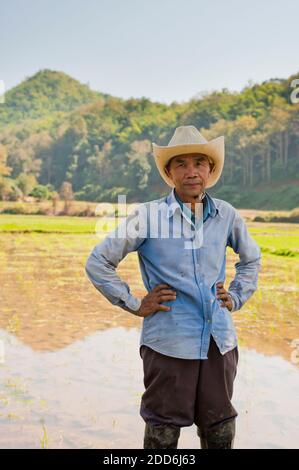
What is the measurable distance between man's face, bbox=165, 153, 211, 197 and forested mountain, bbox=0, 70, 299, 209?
3037 centimetres

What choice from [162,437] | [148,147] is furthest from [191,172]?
[148,147]

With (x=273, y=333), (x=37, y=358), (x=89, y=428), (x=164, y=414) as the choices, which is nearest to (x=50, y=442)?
(x=89, y=428)

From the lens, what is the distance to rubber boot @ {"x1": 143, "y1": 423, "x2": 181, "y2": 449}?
6.37 feet

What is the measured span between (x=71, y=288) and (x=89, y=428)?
5.62 m

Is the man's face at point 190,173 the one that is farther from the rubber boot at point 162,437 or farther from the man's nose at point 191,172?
the rubber boot at point 162,437

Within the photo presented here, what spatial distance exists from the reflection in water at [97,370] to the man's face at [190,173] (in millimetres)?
1369

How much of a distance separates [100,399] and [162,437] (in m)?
1.72

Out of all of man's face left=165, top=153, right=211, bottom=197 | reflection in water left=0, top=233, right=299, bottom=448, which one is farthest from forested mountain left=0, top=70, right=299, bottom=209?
man's face left=165, top=153, right=211, bottom=197

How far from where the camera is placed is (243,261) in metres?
2.19

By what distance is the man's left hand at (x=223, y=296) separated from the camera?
204cm

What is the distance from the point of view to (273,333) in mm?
5586

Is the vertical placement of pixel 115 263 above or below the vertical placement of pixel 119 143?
below

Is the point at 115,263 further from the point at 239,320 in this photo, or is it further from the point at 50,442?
the point at 239,320

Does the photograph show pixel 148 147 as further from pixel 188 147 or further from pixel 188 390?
pixel 188 390
